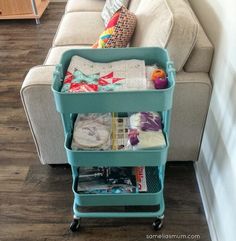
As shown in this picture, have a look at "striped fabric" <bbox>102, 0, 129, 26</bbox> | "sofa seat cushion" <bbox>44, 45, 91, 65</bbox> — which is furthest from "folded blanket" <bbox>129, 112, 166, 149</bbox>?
"striped fabric" <bbox>102, 0, 129, 26</bbox>

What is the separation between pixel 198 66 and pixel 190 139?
0.39 m

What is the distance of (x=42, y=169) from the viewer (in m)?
1.75

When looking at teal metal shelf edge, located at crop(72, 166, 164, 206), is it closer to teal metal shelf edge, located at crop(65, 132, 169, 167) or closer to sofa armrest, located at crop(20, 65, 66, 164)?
teal metal shelf edge, located at crop(65, 132, 169, 167)

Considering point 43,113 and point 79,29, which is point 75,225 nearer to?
point 43,113

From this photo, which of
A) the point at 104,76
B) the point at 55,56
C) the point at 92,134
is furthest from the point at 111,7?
the point at 92,134

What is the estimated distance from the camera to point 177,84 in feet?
4.39

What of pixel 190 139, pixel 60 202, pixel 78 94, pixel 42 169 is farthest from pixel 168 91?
pixel 42 169

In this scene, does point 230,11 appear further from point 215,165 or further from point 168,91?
point 215,165

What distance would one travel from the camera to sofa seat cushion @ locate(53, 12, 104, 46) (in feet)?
6.73

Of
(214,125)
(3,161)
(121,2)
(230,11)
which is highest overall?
(230,11)

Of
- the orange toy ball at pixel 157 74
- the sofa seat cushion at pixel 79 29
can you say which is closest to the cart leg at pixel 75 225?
the orange toy ball at pixel 157 74

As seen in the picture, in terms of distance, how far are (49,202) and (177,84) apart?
916 millimetres

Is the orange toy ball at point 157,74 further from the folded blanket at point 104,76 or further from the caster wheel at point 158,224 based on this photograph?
the caster wheel at point 158,224

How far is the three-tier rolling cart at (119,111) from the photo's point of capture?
99cm
